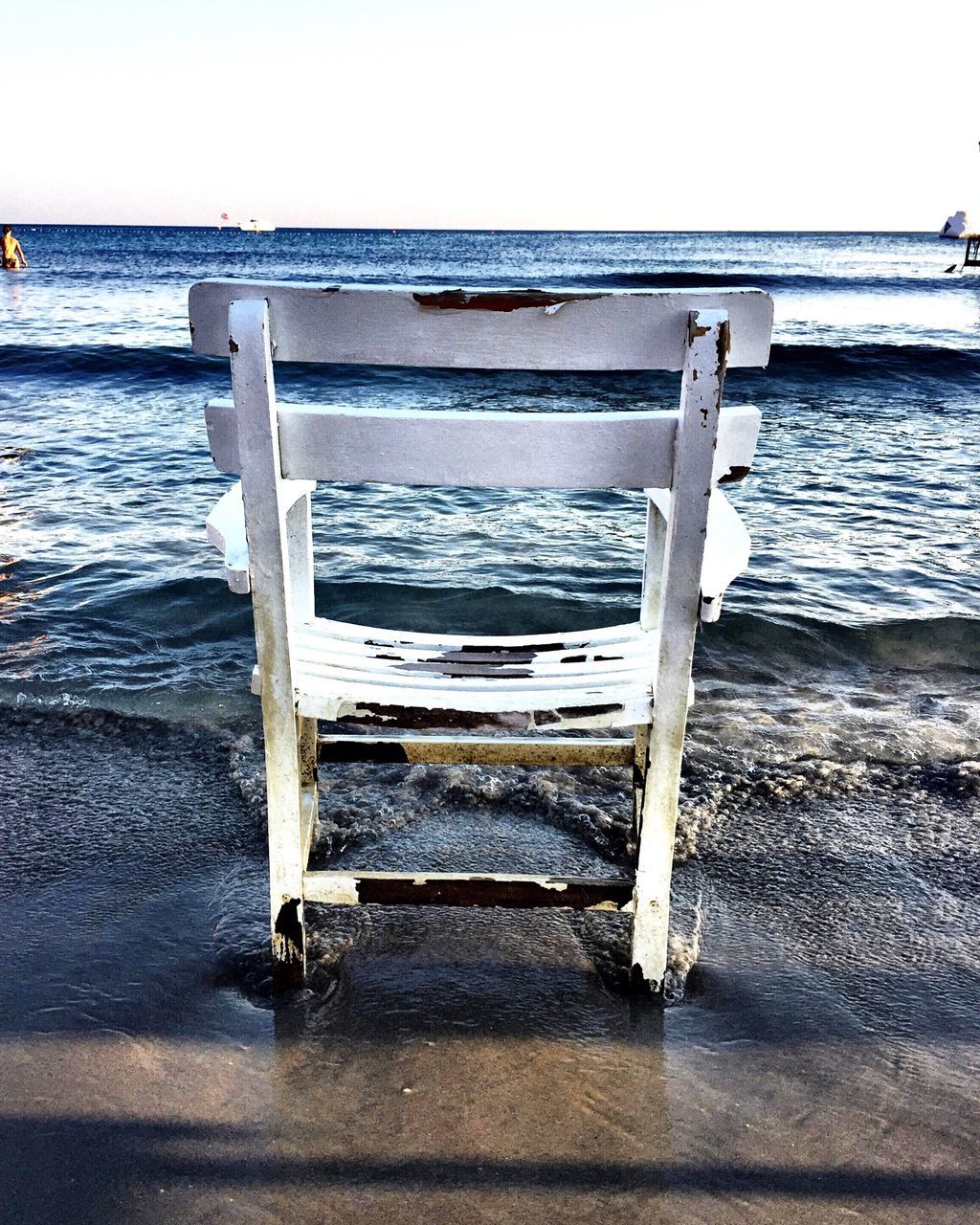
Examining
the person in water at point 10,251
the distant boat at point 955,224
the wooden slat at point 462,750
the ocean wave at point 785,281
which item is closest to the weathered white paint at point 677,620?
the wooden slat at point 462,750

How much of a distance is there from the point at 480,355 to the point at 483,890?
42.8 inches

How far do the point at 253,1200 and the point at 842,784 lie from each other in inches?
88.5

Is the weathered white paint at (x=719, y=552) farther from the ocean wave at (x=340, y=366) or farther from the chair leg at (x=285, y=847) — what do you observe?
the ocean wave at (x=340, y=366)

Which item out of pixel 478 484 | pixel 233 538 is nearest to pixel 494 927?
pixel 233 538

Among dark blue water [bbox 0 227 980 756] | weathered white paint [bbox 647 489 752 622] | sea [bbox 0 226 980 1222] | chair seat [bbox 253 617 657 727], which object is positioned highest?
weathered white paint [bbox 647 489 752 622]

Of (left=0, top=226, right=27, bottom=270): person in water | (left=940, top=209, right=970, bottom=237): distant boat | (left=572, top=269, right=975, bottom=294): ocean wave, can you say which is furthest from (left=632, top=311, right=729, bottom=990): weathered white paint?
(left=940, top=209, right=970, bottom=237): distant boat

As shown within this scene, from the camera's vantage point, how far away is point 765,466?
27.7ft

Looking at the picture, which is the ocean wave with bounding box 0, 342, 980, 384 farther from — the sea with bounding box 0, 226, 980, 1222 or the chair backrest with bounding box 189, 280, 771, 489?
the chair backrest with bounding box 189, 280, 771, 489

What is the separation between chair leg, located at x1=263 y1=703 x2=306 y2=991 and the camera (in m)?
2.01

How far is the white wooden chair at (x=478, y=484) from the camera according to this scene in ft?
5.57

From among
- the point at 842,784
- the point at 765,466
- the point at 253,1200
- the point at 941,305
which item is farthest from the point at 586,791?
the point at 941,305

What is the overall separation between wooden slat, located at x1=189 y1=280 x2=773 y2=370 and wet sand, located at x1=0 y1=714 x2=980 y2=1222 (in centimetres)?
138

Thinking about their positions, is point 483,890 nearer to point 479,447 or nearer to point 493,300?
point 479,447

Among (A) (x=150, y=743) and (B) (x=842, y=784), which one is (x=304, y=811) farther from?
(B) (x=842, y=784)
